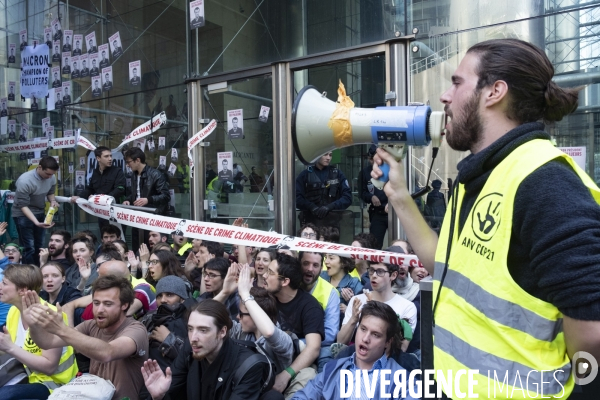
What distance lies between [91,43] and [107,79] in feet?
2.85

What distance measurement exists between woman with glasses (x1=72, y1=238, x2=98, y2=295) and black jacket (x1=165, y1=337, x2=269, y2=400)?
2.33 meters

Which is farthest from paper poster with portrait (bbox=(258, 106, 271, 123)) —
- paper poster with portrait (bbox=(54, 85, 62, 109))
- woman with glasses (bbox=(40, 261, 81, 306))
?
paper poster with portrait (bbox=(54, 85, 62, 109))

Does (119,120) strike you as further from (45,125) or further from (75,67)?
(45,125)

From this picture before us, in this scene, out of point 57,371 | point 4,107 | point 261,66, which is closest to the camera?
point 57,371

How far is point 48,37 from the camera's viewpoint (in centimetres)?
1052

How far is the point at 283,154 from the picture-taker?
7105 mm

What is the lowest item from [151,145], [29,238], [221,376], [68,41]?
[221,376]

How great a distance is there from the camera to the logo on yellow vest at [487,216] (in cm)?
125

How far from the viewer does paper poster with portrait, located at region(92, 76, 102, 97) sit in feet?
30.8

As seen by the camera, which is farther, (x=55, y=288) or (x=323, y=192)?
Answer: (x=323, y=192)

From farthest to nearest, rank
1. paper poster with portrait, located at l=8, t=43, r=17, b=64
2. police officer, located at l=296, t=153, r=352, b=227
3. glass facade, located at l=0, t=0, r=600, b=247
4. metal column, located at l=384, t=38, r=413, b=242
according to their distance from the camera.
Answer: paper poster with portrait, located at l=8, t=43, r=17, b=64, police officer, located at l=296, t=153, r=352, b=227, metal column, located at l=384, t=38, r=413, b=242, glass facade, located at l=0, t=0, r=600, b=247

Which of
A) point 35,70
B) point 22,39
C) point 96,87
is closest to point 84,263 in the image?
point 96,87

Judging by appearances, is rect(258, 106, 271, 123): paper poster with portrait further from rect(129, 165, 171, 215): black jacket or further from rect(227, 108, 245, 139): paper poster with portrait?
rect(129, 165, 171, 215): black jacket

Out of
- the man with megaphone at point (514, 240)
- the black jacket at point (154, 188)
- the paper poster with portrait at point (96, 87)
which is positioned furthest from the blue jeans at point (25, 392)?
A: the paper poster with portrait at point (96, 87)
